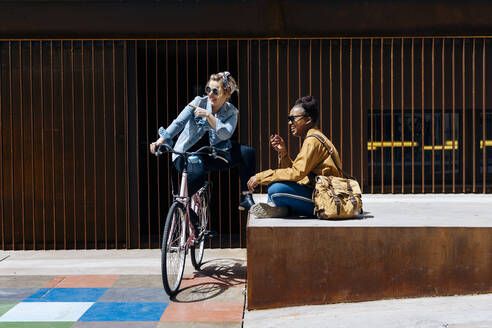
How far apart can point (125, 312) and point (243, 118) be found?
3.38 meters

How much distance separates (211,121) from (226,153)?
38 cm

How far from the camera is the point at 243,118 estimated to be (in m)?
6.99

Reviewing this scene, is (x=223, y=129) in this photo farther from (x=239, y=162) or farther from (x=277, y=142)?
(x=277, y=142)

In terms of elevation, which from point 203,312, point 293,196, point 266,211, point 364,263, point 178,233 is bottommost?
point 203,312

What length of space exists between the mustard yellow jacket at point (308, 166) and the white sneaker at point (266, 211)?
0.28 metres

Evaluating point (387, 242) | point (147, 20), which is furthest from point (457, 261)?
point (147, 20)

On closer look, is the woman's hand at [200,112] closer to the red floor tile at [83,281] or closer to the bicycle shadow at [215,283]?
the bicycle shadow at [215,283]

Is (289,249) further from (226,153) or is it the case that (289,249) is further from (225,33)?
(225,33)

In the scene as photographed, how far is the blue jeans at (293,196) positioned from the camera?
454 cm

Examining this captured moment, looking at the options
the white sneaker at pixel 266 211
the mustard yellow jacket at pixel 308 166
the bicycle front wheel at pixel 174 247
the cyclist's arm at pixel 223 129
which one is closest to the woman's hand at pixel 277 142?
the mustard yellow jacket at pixel 308 166

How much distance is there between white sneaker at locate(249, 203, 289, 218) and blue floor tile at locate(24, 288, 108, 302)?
1672 mm

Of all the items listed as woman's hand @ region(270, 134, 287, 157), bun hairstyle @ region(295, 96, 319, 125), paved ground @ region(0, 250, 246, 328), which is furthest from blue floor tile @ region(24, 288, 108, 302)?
bun hairstyle @ region(295, 96, 319, 125)

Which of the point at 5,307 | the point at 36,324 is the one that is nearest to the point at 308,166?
the point at 36,324

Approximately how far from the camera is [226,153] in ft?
17.1
